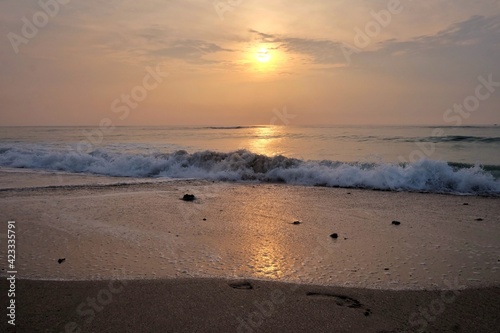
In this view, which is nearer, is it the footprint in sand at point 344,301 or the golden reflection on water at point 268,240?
the footprint in sand at point 344,301

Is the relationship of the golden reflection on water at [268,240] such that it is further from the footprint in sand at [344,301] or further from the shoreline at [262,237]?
the footprint in sand at [344,301]

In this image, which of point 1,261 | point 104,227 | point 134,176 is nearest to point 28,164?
point 134,176

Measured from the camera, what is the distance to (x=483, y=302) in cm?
399

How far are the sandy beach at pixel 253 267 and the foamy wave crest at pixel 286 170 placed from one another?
9.32 ft

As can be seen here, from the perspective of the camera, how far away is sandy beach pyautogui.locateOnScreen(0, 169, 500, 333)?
12.0 ft

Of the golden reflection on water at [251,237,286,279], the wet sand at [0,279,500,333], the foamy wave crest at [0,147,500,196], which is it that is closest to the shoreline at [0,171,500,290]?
the golden reflection on water at [251,237,286,279]

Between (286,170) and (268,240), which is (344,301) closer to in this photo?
(268,240)

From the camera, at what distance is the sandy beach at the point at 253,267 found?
3.66 meters

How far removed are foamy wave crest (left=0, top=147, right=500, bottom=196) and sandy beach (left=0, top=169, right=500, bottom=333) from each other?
9.32ft

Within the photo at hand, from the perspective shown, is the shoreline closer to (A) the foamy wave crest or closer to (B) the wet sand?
(B) the wet sand

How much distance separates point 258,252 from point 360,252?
1.44 meters

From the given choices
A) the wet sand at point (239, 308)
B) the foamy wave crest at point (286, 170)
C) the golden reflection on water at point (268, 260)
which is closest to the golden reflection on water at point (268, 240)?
the golden reflection on water at point (268, 260)

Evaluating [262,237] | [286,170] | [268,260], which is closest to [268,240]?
[262,237]

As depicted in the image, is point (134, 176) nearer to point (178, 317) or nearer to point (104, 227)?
point (104, 227)
